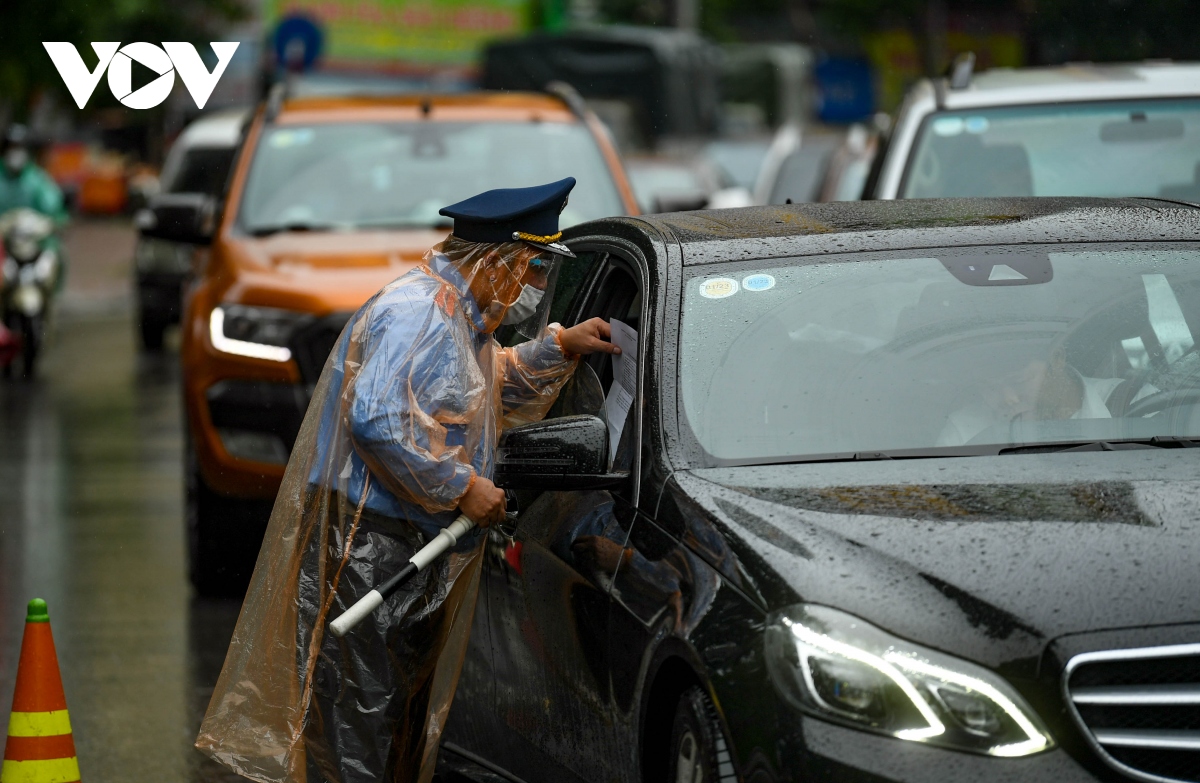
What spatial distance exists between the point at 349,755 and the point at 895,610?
1770 mm

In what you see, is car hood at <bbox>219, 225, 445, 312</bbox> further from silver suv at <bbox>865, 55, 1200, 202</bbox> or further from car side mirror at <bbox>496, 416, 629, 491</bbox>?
car side mirror at <bbox>496, 416, 629, 491</bbox>

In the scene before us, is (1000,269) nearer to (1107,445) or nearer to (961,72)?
(1107,445)

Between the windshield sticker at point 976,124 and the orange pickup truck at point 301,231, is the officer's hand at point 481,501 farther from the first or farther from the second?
the windshield sticker at point 976,124

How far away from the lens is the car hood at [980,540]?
138 inches

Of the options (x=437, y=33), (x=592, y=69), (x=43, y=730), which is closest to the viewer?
(x=43, y=730)

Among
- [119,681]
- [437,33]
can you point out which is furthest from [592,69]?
[119,681]

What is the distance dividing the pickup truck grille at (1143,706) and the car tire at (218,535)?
19.0 ft

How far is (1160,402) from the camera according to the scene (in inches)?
179

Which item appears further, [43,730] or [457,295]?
[43,730]

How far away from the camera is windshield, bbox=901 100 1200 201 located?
798cm

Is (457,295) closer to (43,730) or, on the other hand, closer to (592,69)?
(43,730)

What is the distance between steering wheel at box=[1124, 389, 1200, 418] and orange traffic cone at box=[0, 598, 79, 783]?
271 cm

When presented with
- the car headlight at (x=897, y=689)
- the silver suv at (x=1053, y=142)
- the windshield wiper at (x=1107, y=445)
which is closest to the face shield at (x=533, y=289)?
the windshield wiper at (x=1107, y=445)

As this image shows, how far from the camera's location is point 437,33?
4897 cm
